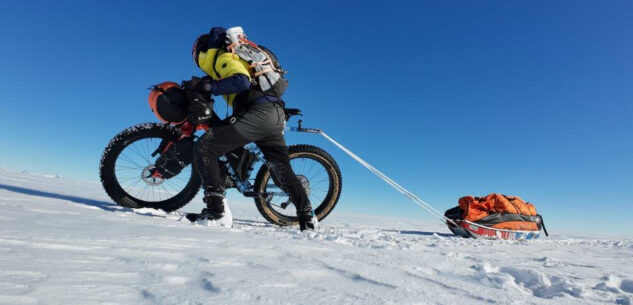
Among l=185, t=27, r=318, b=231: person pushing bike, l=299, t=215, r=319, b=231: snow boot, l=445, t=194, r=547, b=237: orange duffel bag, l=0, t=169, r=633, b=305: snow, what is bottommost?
l=0, t=169, r=633, b=305: snow

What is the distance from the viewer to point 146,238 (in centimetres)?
215

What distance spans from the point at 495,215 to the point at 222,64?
4.78 m

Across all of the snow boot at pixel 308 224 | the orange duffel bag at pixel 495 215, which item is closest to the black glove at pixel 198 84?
the snow boot at pixel 308 224

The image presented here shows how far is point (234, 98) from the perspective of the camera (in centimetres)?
398

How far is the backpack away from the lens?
12.0 ft

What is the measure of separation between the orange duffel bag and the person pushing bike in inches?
138

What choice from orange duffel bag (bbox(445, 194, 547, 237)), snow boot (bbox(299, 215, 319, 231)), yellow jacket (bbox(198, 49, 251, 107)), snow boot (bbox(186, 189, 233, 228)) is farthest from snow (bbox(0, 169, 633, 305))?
orange duffel bag (bbox(445, 194, 547, 237))

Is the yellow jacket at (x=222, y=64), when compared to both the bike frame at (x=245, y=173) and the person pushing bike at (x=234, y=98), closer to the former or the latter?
the person pushing bike at (x=234, y=98)

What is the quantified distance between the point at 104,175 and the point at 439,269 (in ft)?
13.8

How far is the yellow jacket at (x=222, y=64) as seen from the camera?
3547 mm

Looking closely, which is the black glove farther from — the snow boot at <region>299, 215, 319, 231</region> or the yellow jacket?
the snow boot at <region>299, 215, 319, 231</region>

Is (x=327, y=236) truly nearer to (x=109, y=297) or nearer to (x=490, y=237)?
(x=109, y=297)

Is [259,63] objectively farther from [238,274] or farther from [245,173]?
[238,274]

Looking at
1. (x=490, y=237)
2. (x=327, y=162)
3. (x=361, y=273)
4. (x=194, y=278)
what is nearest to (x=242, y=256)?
(x=194, y=278)
